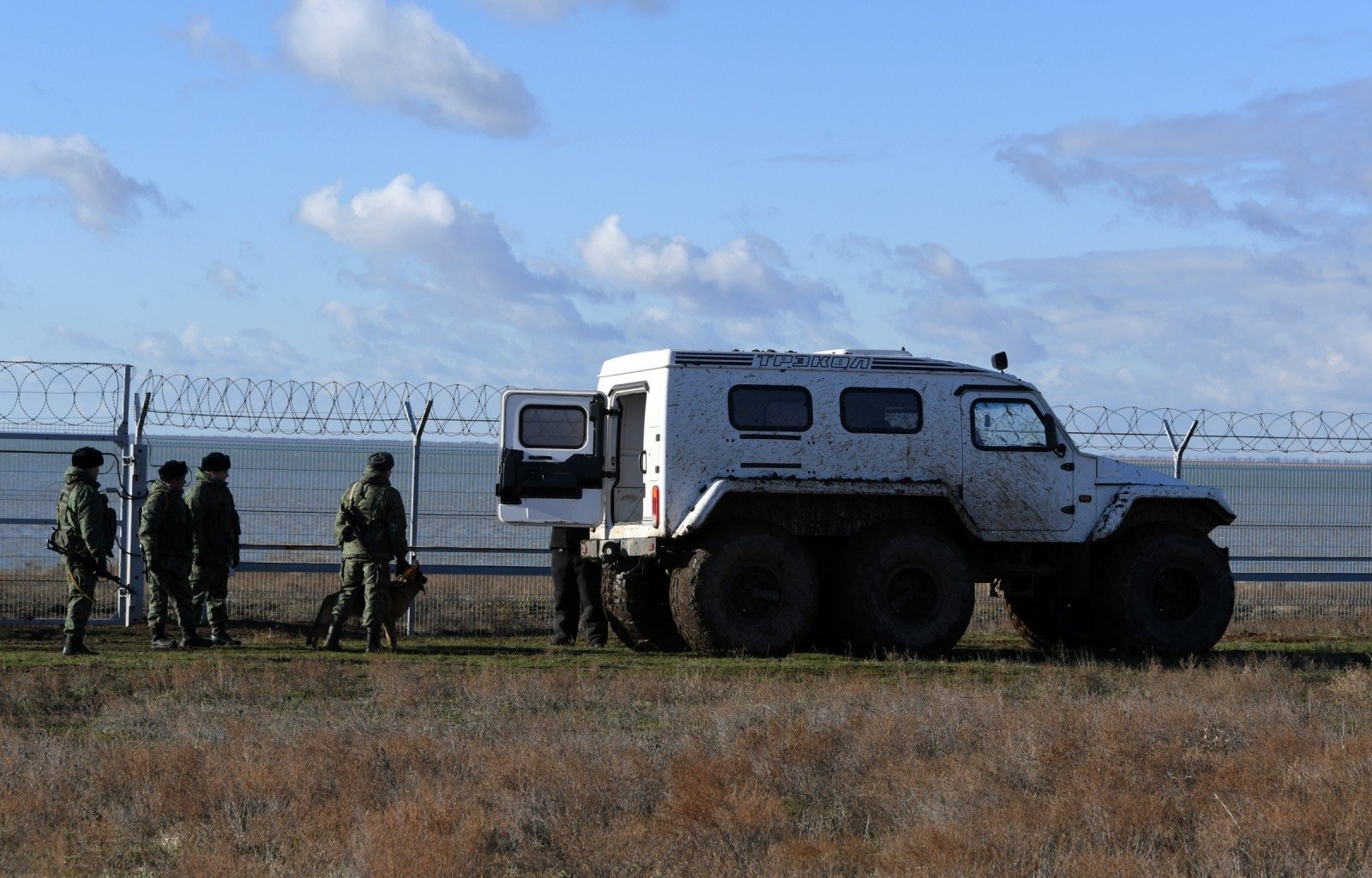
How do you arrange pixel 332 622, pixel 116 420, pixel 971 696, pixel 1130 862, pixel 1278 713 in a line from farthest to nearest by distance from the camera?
pixel 116 420
pixel 332 622
pixel 971 696
pixel 1278 713
pixel 1130 862

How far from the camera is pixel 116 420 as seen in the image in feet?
56.4

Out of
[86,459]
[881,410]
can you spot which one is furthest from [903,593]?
[86,459]

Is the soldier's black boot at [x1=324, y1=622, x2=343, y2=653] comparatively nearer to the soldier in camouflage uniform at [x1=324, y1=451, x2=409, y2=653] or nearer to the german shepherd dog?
the soldier in camouflage uniform at [x1=324, y1=451, x2=409, y2=653]

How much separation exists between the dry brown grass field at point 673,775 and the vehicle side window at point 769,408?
2751 mm

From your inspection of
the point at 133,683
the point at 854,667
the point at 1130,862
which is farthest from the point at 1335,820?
the point at 133,683

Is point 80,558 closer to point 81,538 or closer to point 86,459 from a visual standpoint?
point 81,538

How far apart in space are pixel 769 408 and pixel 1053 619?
151 inches

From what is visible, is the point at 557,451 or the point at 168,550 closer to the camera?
the point at 168,550

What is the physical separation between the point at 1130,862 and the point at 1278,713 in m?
4.28

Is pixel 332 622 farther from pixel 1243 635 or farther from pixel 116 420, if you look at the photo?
pixel 1243 635

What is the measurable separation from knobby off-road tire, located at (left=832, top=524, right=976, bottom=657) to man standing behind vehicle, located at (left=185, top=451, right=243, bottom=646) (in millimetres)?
5516

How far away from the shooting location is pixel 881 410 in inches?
579

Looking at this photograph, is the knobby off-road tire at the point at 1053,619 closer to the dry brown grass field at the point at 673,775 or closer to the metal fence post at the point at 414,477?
the dry brown grass field at the point at 673,775

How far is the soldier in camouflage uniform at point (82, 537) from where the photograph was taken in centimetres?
1427
